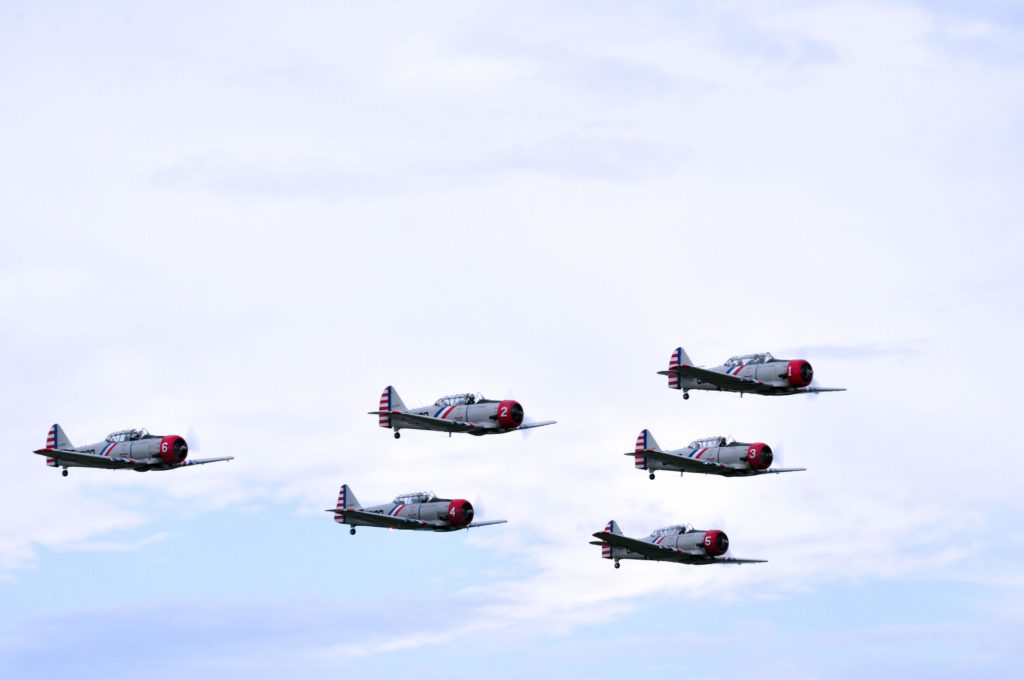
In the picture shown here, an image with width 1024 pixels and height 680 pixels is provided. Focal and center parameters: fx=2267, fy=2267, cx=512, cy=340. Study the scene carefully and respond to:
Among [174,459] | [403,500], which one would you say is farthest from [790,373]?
[174,459]

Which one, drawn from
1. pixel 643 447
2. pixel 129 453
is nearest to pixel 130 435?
pixel 129 453

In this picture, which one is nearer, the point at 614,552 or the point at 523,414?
the point at 523,414

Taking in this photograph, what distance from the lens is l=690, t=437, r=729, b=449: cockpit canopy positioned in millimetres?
191250

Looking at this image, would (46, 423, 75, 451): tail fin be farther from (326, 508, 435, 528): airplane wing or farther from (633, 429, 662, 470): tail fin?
(633, 429, 662, 470): tail fin

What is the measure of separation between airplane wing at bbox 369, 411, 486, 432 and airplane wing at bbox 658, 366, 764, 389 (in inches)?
646

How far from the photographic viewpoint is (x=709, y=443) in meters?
192

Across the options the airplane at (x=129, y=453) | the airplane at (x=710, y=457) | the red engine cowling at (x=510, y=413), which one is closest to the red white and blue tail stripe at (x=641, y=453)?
the airplane at (x=710, y=457)

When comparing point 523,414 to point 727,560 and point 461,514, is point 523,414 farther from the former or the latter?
point 727,560

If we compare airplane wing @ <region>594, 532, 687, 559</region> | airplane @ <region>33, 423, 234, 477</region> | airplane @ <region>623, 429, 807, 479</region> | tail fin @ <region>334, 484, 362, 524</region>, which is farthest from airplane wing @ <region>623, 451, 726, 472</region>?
airplane @ <region>33, 423, 234, 477</region>

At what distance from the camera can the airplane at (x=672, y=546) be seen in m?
192

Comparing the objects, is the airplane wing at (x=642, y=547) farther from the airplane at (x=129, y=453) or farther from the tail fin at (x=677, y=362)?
the airplane at (x=129, y=453)

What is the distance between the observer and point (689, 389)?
18750 cm

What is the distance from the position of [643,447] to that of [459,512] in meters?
17.1

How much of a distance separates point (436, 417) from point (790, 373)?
28.9 meters
